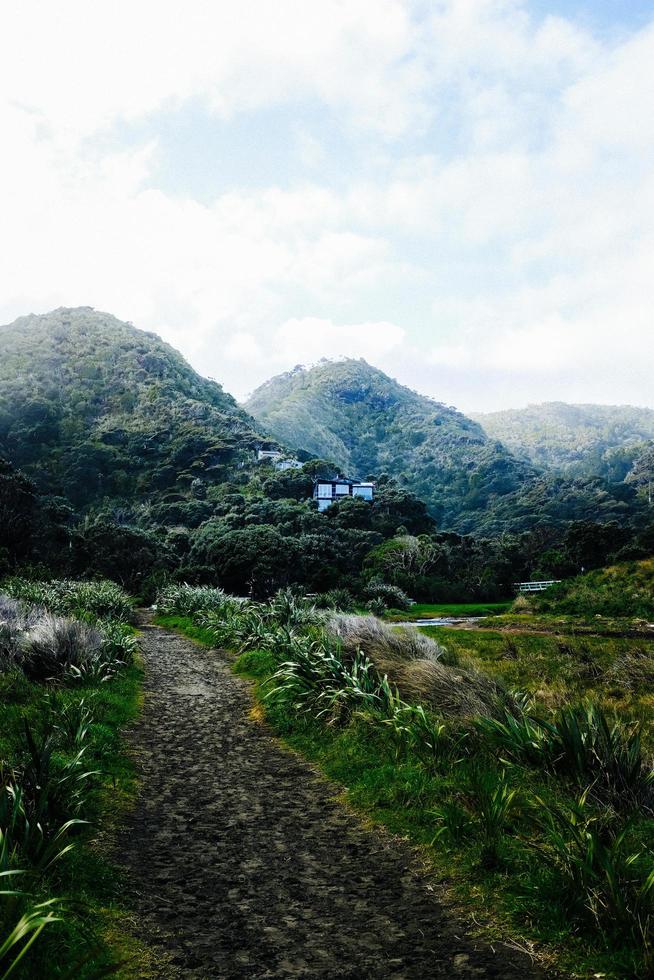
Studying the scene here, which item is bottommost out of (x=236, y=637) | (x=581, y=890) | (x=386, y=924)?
(x=236, y=637)

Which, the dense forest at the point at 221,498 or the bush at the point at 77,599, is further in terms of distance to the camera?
the dense forest at the point at 221,498

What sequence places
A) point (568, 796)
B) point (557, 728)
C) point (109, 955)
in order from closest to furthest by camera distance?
point (109, 955)
point (568, 796)
point (557, 728)

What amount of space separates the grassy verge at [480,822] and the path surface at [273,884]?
21cm

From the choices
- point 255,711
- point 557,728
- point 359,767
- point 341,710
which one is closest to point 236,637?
point 255,711

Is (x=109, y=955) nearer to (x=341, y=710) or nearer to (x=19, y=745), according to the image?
(x=19, y=745)

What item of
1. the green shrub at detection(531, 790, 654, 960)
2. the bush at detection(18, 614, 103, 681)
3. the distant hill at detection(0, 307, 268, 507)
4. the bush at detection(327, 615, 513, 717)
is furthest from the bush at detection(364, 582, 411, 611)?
the distant hill at detection(0, 307, 268, 507)

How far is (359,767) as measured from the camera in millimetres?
6906

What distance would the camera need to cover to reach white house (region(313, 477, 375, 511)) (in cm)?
9256

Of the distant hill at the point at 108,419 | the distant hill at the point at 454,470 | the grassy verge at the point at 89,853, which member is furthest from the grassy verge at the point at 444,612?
the distant hill at the point at 108,419

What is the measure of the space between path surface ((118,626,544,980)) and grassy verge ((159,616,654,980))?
0.67 feet

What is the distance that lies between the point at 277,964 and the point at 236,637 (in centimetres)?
1404

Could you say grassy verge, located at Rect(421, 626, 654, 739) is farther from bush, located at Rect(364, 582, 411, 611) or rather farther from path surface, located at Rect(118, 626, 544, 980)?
bush, located at Rect(364, 582, 411, 611)

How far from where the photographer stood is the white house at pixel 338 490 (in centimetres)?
9256

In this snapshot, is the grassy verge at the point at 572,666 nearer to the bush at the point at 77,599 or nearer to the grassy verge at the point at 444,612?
the bush at the point at 77,599
